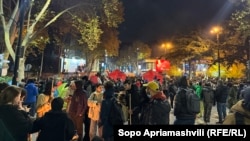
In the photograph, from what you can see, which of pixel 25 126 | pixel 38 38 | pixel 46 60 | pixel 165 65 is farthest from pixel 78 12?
pixel 46 60

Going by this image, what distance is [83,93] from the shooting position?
8008 millimetres

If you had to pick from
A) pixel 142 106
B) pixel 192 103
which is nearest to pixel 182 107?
pixel 192 103

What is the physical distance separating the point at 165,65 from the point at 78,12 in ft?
47.5

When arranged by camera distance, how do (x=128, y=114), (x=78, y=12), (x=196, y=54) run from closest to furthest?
(x=128, y=114), (x=78, y=12), (x=196, y=54)

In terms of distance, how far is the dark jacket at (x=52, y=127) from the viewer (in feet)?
15.2

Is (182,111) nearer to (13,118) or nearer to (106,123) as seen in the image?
(106,123)

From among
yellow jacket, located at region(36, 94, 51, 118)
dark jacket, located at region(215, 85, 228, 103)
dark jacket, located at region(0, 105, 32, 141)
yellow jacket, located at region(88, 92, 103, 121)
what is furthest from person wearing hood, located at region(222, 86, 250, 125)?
dark jacket, located at region(215, 85, 228, 103)

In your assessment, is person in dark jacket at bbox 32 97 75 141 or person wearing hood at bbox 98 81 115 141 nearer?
person in dark jacket at bbox 32 97 75 141

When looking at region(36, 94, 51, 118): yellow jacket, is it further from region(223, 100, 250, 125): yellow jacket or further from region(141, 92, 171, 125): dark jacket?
region(223, 100, 250, 125): yellow jacket

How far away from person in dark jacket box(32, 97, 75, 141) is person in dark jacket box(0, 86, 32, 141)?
21 cm

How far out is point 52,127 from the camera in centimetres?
464

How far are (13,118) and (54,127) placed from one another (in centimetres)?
61

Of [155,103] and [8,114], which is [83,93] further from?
[8,114]

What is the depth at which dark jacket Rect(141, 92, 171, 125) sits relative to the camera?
613cm
